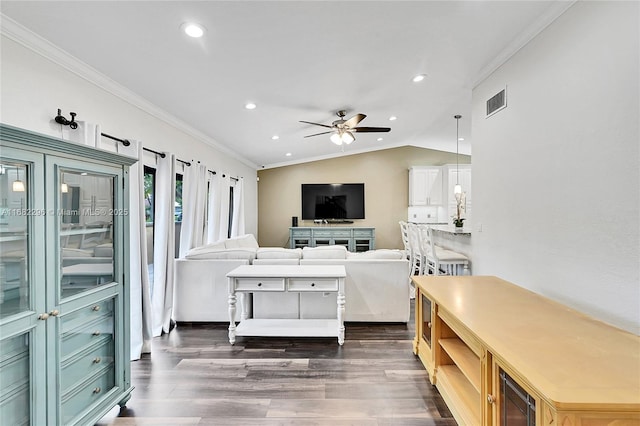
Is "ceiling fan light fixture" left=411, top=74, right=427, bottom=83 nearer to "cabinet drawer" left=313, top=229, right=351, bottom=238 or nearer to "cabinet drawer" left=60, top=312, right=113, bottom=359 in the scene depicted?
"cabinet drawer" left=60, top=312, right=113, bottom=359

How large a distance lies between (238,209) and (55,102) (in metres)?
4.41

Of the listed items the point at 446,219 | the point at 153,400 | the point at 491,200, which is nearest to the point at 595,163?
the point at 491,200

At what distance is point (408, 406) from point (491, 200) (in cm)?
208

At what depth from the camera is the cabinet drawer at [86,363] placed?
5.62ft

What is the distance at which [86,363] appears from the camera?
1.86 metres

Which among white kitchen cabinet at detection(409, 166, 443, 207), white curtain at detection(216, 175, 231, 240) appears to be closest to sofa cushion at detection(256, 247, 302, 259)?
white curtain at detection(216, 175, 231, 240)

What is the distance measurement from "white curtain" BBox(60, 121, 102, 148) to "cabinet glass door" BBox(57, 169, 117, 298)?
572 millimetres

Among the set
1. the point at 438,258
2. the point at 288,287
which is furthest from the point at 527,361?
the point at 438,258

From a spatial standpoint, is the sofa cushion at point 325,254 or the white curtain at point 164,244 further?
the sofa cushion at point 325,254

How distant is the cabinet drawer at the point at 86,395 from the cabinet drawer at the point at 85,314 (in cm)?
38

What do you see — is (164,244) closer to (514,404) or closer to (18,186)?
(18,186)

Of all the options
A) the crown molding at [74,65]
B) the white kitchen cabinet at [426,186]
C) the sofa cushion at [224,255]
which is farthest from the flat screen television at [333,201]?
the crown molding at [74,65]

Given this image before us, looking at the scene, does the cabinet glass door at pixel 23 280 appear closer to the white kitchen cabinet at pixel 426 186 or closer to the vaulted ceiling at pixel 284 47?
the vaulted ceiling at pixel 284 47

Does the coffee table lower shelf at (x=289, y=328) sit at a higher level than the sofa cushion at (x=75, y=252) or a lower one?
lower
